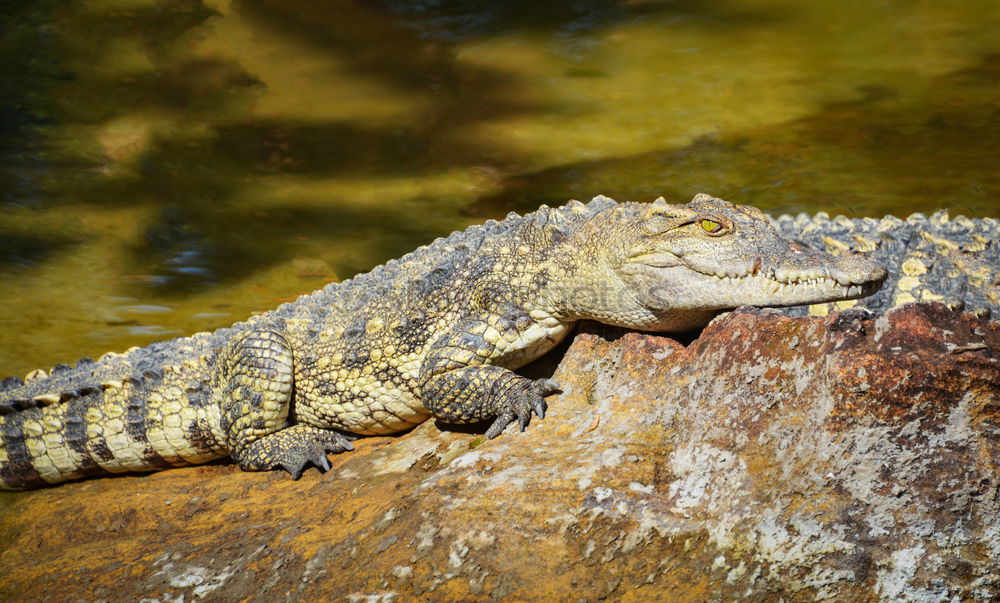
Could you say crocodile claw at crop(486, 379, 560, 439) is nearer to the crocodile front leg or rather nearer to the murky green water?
the crocodile front leg

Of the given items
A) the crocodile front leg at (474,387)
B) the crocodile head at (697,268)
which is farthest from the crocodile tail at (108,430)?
the crocodile head at (697,268)

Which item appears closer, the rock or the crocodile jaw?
the rock

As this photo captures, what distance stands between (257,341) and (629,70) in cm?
492

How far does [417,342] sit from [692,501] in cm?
147

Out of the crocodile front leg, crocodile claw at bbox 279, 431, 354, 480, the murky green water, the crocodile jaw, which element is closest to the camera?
the crocodile jaw

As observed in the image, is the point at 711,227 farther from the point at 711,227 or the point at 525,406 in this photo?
the point at 525,406

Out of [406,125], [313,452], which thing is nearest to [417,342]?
[313,452]

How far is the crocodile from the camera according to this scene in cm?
277

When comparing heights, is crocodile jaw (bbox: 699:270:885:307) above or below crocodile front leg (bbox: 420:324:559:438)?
above

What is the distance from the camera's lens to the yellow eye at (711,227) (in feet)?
9.11

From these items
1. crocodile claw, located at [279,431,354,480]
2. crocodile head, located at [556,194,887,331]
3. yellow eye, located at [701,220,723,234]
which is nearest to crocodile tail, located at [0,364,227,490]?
crocodile claw, located at [279,431,354,480]

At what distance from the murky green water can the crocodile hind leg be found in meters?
2.64

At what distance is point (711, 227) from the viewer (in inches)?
110

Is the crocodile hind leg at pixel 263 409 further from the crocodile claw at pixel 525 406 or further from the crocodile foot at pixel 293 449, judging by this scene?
the crocodile claw at pixel 525 406
